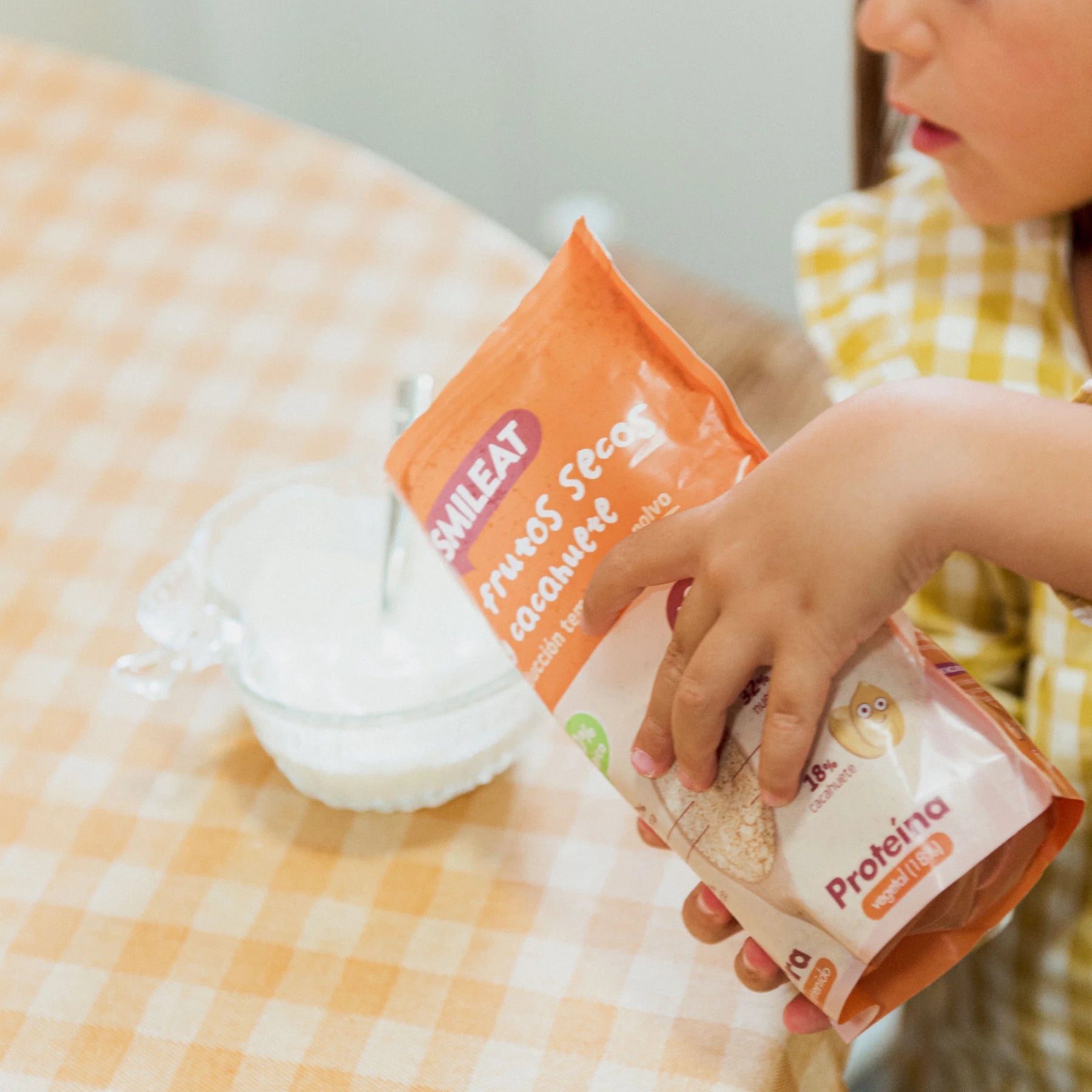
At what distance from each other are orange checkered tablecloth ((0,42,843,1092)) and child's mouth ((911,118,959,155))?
34 cm

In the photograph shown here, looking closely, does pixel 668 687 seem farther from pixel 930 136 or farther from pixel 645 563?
pixel 930 136

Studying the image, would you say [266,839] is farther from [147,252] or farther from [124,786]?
[147,252]

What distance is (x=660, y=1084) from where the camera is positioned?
21.7 inches

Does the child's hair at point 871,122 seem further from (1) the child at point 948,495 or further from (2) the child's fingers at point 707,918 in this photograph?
(2) the child's fingers at point 707,918

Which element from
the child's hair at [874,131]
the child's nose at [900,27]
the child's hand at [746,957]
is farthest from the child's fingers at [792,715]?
the child's hair at [874,131]

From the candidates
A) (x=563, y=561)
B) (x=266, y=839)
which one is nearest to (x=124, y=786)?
(x=266, y=839)

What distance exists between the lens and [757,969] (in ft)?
1.81

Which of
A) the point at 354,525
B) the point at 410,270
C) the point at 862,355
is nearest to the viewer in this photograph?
the point at 354,525

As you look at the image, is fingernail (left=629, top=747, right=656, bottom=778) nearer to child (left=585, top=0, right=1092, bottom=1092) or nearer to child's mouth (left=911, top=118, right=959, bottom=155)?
child (left=585, top=0, right=1092, bottom=1092)

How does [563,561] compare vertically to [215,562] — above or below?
above

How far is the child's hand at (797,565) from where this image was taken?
47 cm

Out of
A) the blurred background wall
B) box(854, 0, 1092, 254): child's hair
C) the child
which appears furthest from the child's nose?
the blurred background wall

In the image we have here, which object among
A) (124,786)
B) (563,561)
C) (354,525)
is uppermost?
(563,561)

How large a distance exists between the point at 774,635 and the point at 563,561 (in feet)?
0.31
